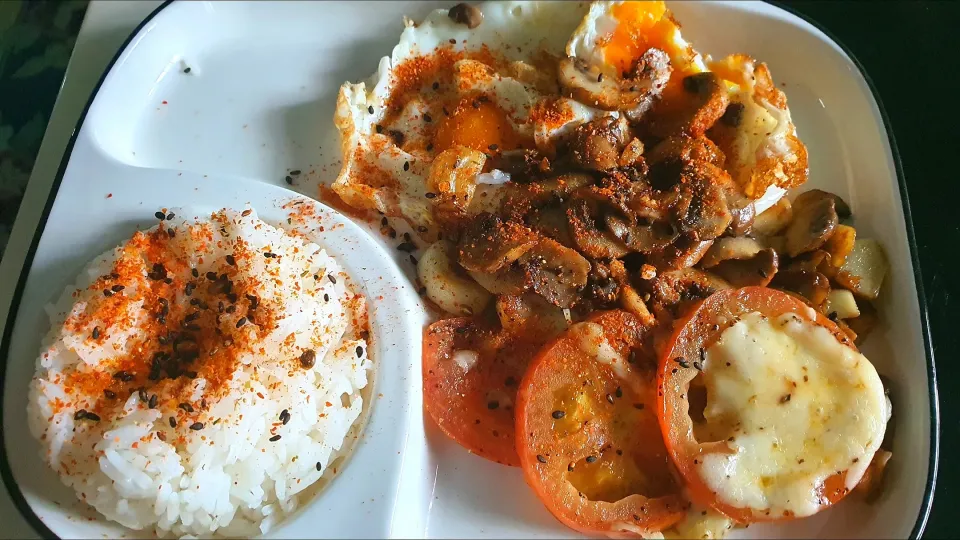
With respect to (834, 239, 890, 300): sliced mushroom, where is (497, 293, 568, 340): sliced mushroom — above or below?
below

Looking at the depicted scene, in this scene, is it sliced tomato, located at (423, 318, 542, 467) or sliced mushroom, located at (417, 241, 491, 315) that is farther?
sliced mushroom, located at (417, 241, 491, 315)

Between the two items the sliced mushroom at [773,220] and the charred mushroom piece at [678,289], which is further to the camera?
the sliced mushroom at [773,220]

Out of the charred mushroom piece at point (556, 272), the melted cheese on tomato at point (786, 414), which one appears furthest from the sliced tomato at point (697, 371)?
the charred mushroom piece at point (556, 272)

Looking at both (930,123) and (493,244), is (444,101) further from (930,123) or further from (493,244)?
(930,123)

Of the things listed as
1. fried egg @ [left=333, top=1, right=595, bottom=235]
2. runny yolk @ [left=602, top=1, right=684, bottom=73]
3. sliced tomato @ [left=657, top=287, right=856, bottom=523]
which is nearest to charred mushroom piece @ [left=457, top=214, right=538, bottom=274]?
fried egg @ [left=333, top=1, right=595, bottom=235]

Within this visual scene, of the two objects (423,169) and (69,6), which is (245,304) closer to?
(423,169)

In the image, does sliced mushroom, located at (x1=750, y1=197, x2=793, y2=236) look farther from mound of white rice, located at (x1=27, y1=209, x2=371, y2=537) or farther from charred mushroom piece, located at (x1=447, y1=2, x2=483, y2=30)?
mound of white rice, located at (x1=27, y1=209, x2=371, y2=537)

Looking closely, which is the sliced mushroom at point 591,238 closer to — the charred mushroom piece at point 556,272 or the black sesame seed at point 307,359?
the charred mushroom piece at point 556,272
